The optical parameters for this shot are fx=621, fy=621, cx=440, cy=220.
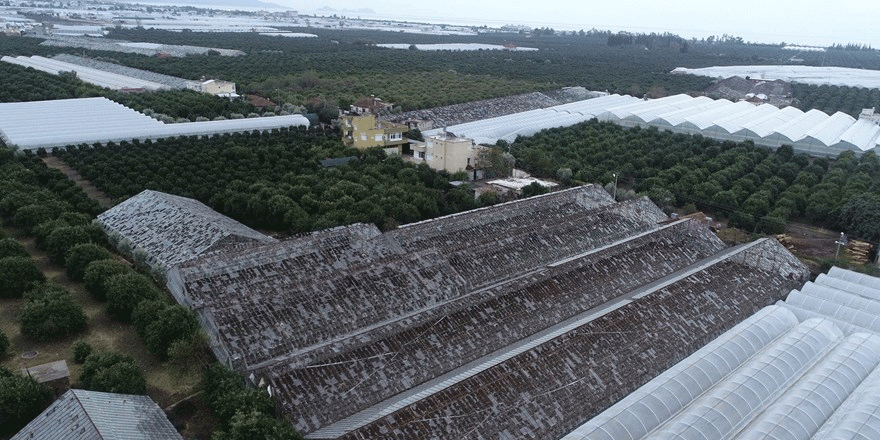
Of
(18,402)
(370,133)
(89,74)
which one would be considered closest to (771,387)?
(18,402)

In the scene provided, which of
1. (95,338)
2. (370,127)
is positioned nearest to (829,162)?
(370,127)

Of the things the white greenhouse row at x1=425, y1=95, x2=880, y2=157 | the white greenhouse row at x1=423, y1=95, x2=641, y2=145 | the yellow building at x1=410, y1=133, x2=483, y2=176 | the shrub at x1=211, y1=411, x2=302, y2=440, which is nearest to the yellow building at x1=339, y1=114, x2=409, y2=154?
the white greenhouse row at x1=423, y1=95, x2=641, y2=145

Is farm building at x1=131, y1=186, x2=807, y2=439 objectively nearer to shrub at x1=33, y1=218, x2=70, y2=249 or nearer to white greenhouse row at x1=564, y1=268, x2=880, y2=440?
white greenhouse row at x1=564, y1=268, x2=880, y2=440

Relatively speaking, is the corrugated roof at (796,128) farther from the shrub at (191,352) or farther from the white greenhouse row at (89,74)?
the white greenhouse row at (89,74)

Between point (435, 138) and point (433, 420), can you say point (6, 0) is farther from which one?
point (433, 420)

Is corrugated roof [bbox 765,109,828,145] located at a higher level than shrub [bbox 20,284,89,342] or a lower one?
higher

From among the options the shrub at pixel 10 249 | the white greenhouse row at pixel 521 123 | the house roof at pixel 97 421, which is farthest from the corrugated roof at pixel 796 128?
the shrub at pixel 10 249

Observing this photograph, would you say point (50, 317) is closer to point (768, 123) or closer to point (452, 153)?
point (452, 153)
